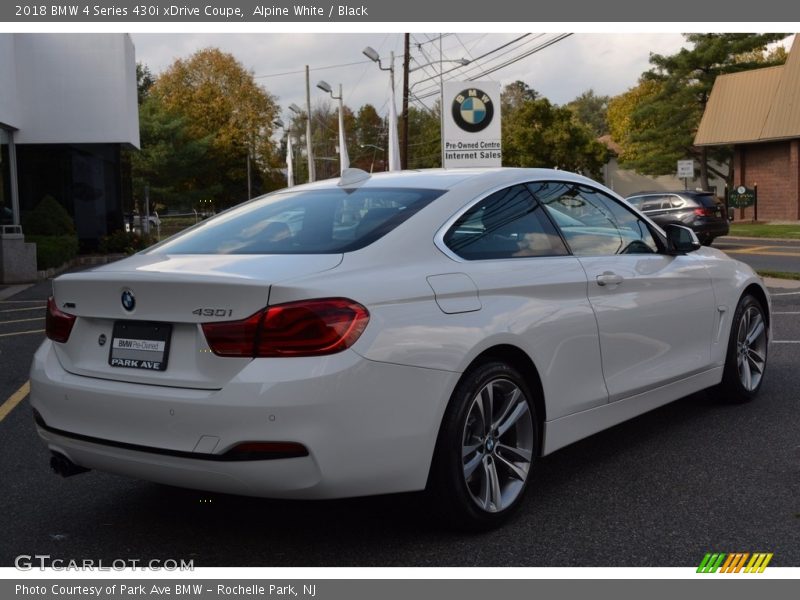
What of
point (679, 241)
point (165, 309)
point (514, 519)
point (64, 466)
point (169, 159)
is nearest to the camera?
point (165, 309)

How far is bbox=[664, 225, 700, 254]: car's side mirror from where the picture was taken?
576cm

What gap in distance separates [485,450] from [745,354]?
3.11 meters

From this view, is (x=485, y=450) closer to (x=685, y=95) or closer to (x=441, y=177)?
(x=441, y=177)

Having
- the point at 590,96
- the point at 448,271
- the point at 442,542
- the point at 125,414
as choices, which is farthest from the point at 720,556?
the point at 590,96

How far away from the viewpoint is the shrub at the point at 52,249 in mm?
20281

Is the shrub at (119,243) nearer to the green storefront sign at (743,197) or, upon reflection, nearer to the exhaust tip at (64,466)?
the exhaust tip at (64,466)

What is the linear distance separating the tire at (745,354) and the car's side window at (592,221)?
43.4 inches

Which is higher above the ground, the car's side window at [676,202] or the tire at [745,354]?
the car's side window at [676,202]

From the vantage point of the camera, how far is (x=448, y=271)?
4.13 meters

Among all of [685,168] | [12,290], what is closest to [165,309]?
[12,290]

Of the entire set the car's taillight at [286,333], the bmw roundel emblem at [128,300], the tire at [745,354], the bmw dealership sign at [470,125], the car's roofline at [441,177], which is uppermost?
the bmw dealership sign at [470,125]

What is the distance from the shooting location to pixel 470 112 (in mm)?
18188

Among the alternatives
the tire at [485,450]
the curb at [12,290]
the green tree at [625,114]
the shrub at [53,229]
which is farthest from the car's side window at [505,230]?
the green tree at [625,114]
